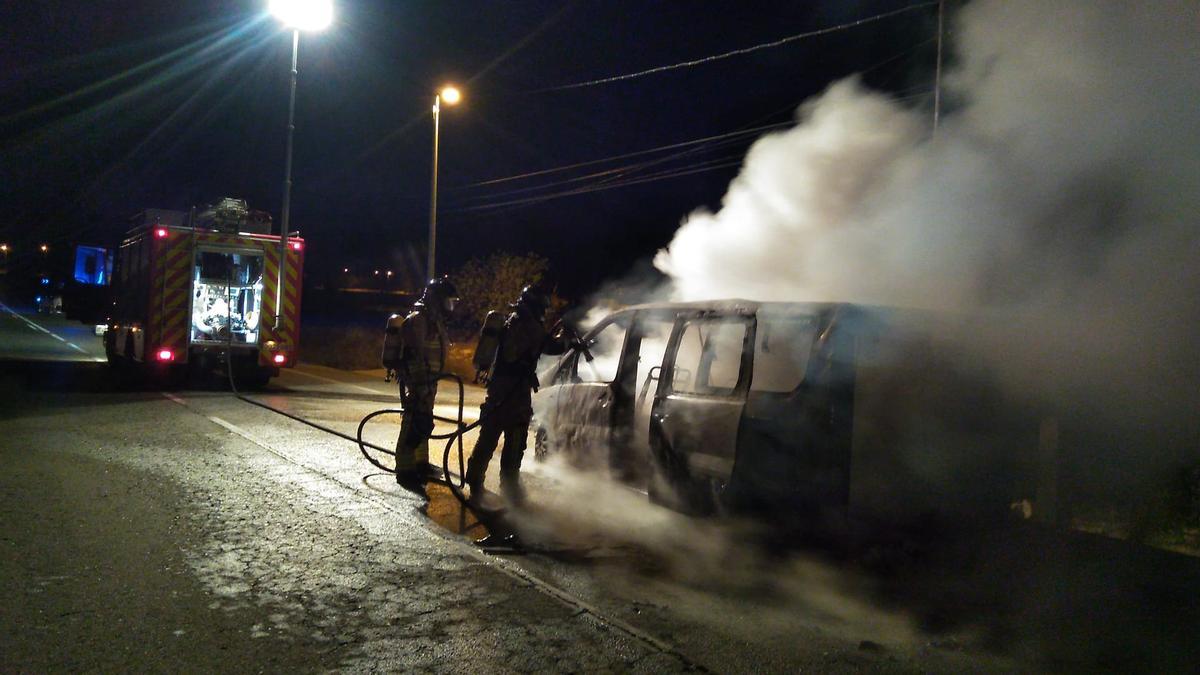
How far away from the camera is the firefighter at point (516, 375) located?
279 inches

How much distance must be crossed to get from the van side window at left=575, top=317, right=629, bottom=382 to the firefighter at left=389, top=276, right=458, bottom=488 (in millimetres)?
1187

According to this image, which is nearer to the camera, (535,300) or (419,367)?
(535,300)

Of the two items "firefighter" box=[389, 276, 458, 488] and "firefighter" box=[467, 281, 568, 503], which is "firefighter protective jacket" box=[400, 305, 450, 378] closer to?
"firefighter" box=[389, 276, 458, 488]

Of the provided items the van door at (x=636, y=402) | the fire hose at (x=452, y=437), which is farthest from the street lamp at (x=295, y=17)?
the van door at (x=636, y=402)

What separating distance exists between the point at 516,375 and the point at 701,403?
1.72 metres

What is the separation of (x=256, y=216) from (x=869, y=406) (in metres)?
13.1

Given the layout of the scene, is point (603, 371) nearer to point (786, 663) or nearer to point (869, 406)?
point (869, 406)

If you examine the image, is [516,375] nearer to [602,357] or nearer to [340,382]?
[602,357]

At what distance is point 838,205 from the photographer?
9031mm

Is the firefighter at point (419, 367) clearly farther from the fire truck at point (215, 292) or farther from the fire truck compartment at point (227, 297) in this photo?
the fire truck compartment at point (227, 297)

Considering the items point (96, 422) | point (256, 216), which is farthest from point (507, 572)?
point (256, 216)

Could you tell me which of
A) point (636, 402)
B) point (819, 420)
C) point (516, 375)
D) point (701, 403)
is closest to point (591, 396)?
point (636, 402)

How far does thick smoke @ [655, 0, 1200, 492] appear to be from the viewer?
6523mm

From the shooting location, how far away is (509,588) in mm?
4918
